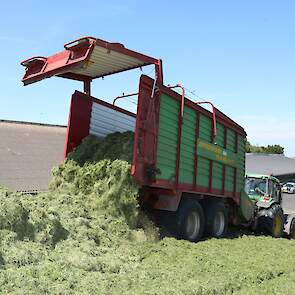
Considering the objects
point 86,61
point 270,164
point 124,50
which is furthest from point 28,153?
point 270,164

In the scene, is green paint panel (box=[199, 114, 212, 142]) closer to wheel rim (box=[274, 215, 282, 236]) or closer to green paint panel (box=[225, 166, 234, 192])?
green paint panel (box=[225, 166, 234, 192])

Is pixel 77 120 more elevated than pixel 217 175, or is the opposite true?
pixel 77 120

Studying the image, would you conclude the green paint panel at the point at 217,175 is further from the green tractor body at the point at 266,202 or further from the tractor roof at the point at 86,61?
the tractor roof at the point at 86,61

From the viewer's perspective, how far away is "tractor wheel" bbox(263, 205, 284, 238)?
486 inches

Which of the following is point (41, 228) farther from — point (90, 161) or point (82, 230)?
point (90, 161)

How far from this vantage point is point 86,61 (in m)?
7.22

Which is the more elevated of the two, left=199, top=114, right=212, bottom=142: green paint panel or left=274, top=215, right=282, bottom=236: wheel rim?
left=199, top=114, right=212, bottom=142: green paint panel

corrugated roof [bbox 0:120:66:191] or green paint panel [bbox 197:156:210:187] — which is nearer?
green paint panel [bbox 197:156:210:187]

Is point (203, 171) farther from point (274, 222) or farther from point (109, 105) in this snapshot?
point (274, 222)

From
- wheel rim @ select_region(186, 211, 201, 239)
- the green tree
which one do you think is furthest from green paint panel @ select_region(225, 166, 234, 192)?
the green tree

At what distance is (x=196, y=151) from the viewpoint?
9.34 meters

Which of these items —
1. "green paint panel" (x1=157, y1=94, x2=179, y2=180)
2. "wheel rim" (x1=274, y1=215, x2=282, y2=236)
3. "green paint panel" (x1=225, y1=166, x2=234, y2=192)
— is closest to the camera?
"green paint panel" (x1=157, y1=94, x2=179, y2=180)

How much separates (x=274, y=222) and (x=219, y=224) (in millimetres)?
2662

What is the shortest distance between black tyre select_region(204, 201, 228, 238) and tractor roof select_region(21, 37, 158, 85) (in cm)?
359
